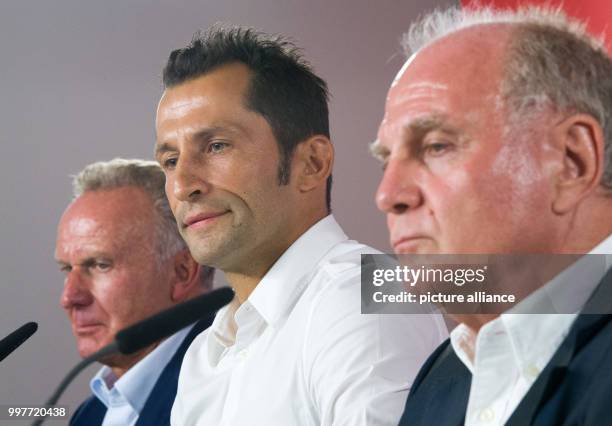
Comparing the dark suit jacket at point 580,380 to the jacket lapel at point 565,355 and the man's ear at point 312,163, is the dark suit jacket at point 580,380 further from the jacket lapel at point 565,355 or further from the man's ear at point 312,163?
the man's ear at point 312,163

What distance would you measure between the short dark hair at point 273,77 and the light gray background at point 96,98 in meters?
0.86

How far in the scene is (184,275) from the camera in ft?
7.05

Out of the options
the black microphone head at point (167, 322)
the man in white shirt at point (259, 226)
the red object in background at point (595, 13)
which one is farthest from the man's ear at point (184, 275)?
the black microphone head at point (167, 322)

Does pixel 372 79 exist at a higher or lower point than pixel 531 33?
higher

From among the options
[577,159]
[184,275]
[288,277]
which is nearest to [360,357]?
[288,277]

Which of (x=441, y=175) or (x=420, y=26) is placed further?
(x=420, y=26)

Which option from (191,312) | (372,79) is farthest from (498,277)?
(372,79)

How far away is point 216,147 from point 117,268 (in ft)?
2.07

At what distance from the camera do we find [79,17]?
8.88 ft

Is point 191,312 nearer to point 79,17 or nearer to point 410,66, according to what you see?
point 410,66

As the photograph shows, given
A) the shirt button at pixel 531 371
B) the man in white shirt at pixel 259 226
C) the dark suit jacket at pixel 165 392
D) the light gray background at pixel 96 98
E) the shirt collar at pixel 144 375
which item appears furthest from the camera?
the light gray background at pixel 96 98

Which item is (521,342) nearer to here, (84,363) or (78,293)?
(84,363)

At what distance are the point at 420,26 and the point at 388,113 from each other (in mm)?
224

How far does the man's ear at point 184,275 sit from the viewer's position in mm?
2145
